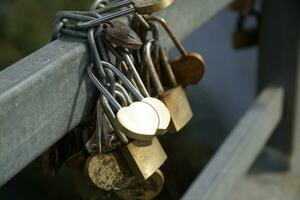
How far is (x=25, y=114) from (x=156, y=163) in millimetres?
205

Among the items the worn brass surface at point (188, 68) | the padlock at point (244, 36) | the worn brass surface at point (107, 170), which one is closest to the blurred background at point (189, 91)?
the padlock at point (244, 36)

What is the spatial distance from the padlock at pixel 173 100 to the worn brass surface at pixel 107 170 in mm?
109

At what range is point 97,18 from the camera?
74 cm

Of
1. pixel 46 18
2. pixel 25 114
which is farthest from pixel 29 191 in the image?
pixel 25 114

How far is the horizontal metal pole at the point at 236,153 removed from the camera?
1.45m

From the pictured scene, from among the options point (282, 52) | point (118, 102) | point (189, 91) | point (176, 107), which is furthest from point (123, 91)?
point (189, 91)

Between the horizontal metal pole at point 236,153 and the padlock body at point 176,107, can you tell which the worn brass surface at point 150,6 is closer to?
the padlock body at point 176,107

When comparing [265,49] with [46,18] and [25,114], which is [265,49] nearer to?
[46,18]

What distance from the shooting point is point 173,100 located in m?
0.87

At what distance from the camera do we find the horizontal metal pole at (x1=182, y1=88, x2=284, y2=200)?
4.77ft

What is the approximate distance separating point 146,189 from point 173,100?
0.12 m

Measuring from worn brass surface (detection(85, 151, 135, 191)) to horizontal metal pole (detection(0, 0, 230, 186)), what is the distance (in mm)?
49

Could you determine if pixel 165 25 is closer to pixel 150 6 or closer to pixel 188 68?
pixel 188 68

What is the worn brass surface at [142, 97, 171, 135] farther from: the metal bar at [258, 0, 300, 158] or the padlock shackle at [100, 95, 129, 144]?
the metal bar at [258, 0, 300, 158]
